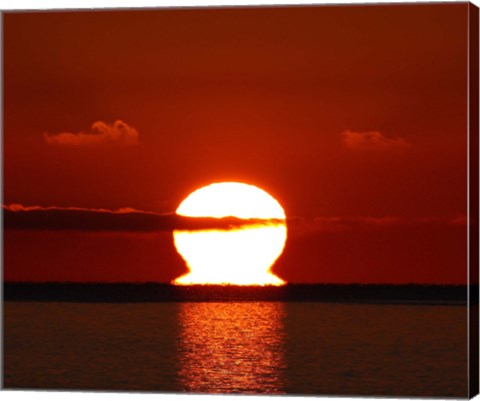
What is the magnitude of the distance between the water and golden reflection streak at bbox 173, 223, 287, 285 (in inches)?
9.8

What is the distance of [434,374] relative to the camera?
40.5 ft

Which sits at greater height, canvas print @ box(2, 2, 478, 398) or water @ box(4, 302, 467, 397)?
canvas print @ box(2, 2, 478, 398)

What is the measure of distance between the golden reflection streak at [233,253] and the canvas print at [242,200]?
2 cm

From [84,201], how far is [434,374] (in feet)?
11.0

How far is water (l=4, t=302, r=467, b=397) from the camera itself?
12398 mm

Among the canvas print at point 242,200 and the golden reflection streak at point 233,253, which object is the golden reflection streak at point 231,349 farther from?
the golden reflection streak at point 233,253

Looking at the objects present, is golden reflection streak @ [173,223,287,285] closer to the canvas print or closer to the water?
the canvas print

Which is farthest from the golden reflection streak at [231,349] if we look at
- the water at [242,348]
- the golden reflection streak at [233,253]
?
the golden reflection streak at [233,253]

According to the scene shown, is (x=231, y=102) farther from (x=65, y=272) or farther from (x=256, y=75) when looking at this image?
(x=65, y=272)

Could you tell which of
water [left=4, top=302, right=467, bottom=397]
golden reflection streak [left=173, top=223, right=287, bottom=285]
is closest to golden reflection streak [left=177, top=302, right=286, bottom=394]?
water [left=4, top=302, right=467, bottom=397]

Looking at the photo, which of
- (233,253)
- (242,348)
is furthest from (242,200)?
(242,348)

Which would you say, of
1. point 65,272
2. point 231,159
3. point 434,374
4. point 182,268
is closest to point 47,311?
point 65,272

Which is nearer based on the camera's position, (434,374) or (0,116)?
(434,374)

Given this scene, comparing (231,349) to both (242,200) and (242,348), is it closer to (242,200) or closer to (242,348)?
(242,348)
